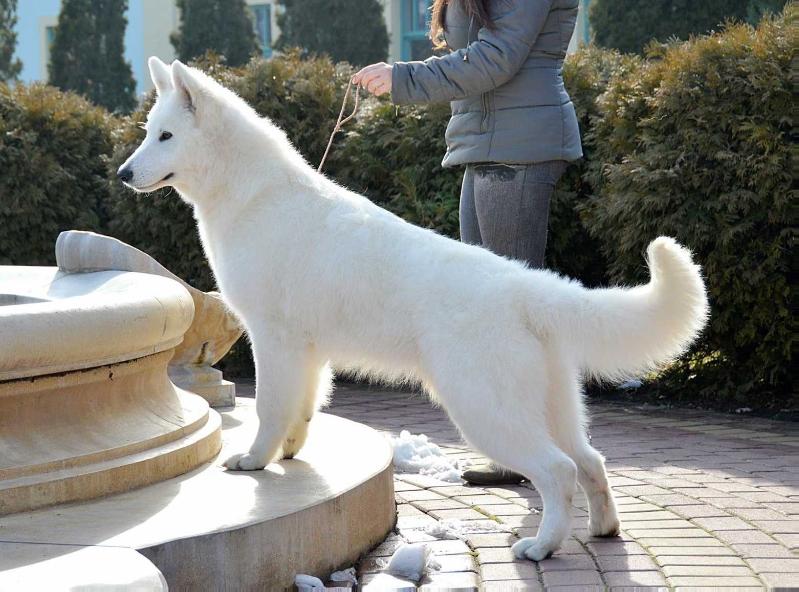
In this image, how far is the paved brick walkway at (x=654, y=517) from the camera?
11.9 ft

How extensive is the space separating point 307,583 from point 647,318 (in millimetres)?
1406

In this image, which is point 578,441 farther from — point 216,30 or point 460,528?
point 216,30

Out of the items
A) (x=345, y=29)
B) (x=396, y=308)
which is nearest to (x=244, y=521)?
(x=396, y=308)

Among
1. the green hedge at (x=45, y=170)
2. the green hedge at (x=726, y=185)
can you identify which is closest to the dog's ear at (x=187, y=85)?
the green hedge at (x=726, y=185)

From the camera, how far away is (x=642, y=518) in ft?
14.1

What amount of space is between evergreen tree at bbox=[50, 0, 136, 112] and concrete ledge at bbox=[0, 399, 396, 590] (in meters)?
22.8

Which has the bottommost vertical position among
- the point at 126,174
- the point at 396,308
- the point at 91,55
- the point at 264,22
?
the point at 396,308

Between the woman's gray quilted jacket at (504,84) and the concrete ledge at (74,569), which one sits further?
the woman's gray quilted jacket at (504,84)

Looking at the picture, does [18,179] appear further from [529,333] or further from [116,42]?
[116,42]

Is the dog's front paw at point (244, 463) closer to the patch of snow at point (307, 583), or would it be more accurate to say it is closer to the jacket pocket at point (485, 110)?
the patch of snow at point (307, 583)

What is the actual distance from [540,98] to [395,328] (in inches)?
57.7

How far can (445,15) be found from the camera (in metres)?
4.88

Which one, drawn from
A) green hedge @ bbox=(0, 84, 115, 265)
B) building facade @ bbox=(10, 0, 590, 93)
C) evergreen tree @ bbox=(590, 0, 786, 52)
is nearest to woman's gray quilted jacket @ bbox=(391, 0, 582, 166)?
green hedge @ bbox=(0, 84, 115, 265)

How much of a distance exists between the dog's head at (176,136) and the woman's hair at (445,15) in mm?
1183
